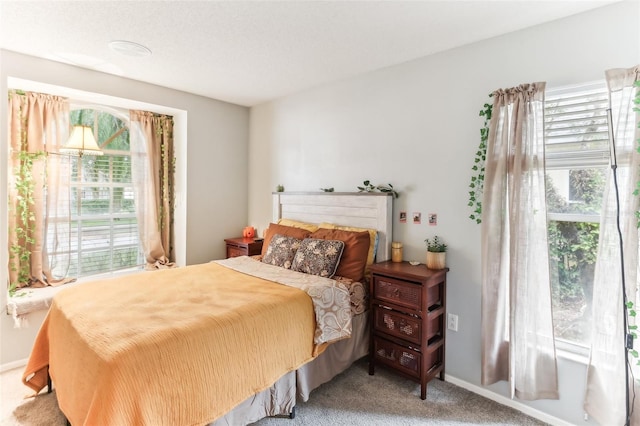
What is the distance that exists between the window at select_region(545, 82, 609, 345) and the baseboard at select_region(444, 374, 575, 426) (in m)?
0.50

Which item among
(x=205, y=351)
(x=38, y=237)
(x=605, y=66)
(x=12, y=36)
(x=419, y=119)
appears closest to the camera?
(x=205, y=351)

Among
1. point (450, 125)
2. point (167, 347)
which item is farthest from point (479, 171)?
point (167, 347)

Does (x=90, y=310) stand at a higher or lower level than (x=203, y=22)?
lower

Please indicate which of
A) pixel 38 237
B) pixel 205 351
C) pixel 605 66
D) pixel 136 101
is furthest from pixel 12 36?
pixel 605 66

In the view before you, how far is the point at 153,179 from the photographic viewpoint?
3918 millimetres

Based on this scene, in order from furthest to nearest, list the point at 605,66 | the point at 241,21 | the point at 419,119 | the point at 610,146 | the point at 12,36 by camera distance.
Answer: the point at 419,119
the point at 12,36
the point at 241,21
the point at 605,66
the point at 610,146

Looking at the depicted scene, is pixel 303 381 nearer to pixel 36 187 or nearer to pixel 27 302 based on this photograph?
pixel 27 302

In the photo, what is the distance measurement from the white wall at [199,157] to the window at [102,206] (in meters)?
0.47

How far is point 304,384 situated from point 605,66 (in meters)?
2.70

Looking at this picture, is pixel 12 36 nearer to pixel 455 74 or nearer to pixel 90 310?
pixel 90 310

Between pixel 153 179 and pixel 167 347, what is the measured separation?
111 inches

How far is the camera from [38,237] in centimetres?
314

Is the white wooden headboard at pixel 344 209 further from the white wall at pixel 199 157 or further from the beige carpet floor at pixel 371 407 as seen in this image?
the beige carpet floor at pixel 371 407

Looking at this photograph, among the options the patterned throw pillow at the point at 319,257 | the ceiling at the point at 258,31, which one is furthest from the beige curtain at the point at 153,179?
the patterned throw pillow at the point at 319,257
